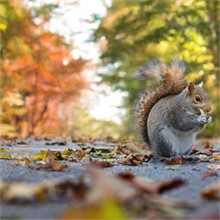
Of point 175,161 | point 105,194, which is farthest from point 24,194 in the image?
point 175,161

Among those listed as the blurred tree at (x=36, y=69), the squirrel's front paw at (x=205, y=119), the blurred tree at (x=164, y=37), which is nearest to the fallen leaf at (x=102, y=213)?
the squirrel's front paw at (x=205, y=119)

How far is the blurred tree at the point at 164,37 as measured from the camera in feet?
42.3

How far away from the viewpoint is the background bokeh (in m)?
13.0

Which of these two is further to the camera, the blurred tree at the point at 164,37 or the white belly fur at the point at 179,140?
A: the blurred tree at the point at 164,37

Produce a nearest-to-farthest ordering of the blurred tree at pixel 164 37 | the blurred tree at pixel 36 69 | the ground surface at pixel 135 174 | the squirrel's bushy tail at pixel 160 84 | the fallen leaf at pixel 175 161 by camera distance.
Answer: the ground surface at pixel 135 174 < the fallen leaf at pixel 175 161 < the squirrel's bushy tail at pixel 160 84 < the blurred tree at pixel 164 37 < the blurred tree at pixel 36 69

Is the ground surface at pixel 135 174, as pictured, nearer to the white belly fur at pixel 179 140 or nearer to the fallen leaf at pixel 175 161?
the fallen leaf at pixel 175 161

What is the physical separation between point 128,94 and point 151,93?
1270 centimetres

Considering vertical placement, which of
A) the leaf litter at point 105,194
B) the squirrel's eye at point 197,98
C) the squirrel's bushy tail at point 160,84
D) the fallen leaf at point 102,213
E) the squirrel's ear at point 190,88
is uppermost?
the squirrel's bushy tail at point 160,84

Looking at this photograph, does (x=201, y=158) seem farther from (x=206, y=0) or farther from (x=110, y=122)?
(x=110, y=122)

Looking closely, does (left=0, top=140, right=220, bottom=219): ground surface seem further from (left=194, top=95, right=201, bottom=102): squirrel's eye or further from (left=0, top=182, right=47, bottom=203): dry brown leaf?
(left=194, top=95, right=201, bottom=102): squirrel's eye

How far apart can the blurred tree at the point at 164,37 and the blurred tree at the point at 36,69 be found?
65.0 inches

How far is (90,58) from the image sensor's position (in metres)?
14.7

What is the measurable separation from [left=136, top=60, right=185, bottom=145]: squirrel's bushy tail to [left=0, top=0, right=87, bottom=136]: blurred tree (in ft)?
29.6

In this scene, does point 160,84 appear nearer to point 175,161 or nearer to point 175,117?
point 175,117
